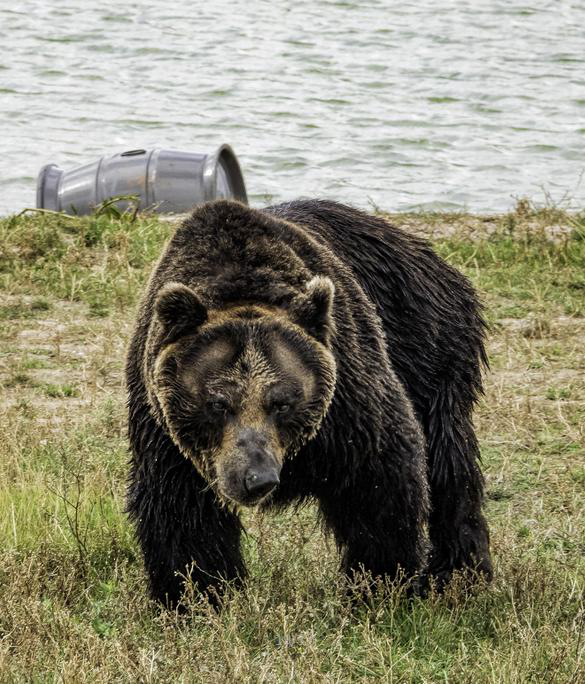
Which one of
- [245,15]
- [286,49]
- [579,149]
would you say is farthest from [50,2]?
[579,149]

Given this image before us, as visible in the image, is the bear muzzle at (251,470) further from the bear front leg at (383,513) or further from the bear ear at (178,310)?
the bear front leg at (383,513)

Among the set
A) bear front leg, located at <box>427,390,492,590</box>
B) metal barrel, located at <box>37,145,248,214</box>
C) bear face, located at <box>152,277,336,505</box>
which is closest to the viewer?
bear face, located at <box>152,277,336,505</box>

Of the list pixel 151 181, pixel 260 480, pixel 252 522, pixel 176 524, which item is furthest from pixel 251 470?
pixel 151 181

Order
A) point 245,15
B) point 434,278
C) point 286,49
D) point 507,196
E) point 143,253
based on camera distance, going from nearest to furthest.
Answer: point 434,278 < point 143,253 < point 507,196 < point 286,49 < point 245,15

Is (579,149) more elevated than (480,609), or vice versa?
(480,609)

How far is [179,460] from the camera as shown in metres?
4.77

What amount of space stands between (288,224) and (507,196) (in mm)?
10142

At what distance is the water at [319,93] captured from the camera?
51.3 ft

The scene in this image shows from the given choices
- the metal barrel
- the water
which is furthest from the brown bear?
the water

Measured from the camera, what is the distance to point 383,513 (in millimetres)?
4961

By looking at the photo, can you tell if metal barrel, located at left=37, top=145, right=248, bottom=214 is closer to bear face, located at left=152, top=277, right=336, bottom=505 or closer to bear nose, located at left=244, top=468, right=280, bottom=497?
bear face, located at left=152, top=277, right=336, bottom=505

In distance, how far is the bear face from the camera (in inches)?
171

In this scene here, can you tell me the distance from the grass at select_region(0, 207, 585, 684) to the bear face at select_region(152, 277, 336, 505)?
53 cm

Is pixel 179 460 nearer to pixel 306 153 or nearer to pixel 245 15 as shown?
pixel 306 153
